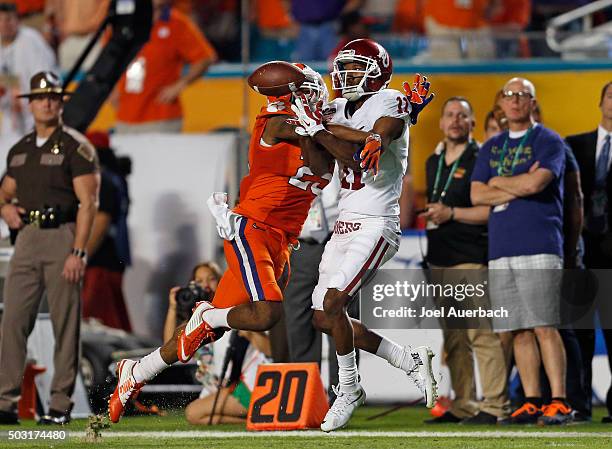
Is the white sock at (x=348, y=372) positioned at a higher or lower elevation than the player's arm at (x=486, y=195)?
lower

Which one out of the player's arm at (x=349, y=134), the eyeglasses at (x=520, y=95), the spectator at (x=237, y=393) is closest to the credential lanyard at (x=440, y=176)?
the eyeglasses at (x=520, y=95)

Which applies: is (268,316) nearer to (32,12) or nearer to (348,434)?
(348,434)

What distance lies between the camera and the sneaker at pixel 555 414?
28.5ft

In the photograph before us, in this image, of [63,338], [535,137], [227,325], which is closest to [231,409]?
[63,338]

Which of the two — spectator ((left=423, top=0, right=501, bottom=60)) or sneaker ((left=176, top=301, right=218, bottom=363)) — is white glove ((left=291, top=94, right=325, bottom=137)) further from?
spectator ((left=423, top=0, right=501, bottom=60))

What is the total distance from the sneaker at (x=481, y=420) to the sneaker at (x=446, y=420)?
0.15 m

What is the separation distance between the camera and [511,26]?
1259 cm

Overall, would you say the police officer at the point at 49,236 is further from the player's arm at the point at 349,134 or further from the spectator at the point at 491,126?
the spectator at the point at 491,126

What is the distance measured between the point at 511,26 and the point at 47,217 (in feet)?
16.3

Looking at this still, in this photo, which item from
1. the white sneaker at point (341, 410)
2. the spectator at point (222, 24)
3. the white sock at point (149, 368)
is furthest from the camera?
the spectator at point (222, 24)

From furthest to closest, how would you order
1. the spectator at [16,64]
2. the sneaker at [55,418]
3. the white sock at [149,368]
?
the spectator at [16,64], the sneaker at [55,418], the white sock at [149,368]

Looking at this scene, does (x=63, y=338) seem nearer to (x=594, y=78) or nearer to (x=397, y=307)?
(x=397, y=307)

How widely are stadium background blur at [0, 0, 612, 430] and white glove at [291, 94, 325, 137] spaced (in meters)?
3.14

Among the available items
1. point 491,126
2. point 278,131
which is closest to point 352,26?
point 491,126
